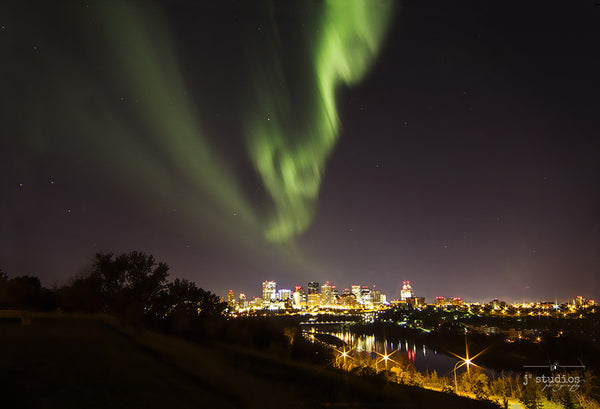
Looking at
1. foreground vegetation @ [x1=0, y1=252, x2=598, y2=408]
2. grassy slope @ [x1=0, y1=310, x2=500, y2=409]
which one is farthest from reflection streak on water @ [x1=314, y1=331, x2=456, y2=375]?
grassy slope @ [x1=0, y1=310, x2=500, y2=409]

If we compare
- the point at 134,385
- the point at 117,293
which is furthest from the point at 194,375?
the point at 117,293

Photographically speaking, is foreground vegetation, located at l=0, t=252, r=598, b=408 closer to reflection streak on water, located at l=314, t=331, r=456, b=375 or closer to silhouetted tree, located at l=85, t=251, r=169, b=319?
silhouetted tree, located at l=85, t=251, r=169, b=319

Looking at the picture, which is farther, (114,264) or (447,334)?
(447,334)

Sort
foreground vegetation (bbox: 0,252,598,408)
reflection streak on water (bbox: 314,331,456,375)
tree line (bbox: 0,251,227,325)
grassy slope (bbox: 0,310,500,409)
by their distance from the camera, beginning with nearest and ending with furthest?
grassy slope (bbox: 0,310,500,409), foreground vegetation (bbox: 0,252,598,408), tree line (bbox: 0,251,227,325), reflection streak on water (bbox: 314,331,456,375)

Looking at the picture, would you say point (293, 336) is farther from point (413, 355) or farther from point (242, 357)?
point (413, 355)

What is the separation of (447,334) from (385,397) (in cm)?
9781

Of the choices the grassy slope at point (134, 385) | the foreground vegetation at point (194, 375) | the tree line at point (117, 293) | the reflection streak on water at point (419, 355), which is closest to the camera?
the grassy slope at point (134, 385)

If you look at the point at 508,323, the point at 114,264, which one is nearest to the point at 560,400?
the point at 114,264

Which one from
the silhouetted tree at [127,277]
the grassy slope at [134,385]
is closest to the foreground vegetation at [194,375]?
the grassy slope at [134,385]

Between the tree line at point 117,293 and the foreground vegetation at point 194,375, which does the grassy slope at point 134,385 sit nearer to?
the foreground vegetation at point 194,375

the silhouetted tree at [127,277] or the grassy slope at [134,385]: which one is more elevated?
the silhouetted tree at [127,277]

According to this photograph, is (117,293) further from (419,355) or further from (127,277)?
(419,355)

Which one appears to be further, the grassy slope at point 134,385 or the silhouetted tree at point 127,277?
the silhouetted tree at point 127,277

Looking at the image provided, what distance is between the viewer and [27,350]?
11.7m
